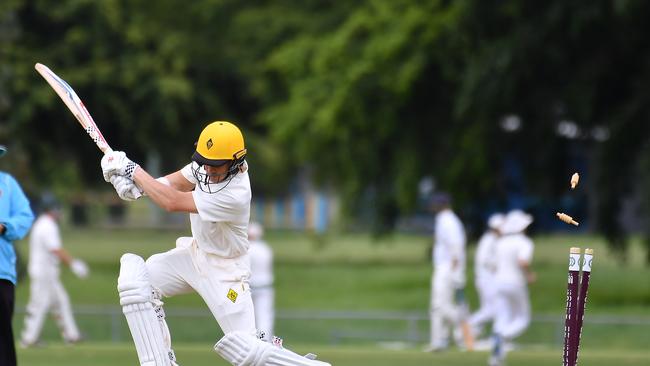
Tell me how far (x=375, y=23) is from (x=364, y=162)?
8.85ft

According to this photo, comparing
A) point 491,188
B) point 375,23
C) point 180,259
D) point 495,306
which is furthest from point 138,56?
point 180,259

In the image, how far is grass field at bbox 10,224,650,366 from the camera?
15.4 meters

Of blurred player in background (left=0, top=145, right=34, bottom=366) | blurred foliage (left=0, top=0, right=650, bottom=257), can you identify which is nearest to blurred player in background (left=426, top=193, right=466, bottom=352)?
blurred foliage (left=0, top=0, right=650, bottom=257)

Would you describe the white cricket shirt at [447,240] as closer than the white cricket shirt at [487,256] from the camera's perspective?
Yes

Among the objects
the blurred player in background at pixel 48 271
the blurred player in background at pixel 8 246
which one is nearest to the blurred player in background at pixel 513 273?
the blurred player in background at pixel 48 271

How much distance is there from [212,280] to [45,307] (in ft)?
31.9

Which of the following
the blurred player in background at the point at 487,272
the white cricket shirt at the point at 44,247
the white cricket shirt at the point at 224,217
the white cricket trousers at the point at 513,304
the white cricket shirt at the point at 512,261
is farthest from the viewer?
the white cricket shirt at the point at 44,247

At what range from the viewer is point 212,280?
28.8 feet

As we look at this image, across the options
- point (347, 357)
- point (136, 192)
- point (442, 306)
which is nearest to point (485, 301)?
point (442, 306)

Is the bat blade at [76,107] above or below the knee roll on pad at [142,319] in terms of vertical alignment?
above

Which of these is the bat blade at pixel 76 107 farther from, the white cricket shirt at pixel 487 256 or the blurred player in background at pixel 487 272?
the blurred player in background at pixel 487 272

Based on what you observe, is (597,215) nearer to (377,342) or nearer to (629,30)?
(629,30)

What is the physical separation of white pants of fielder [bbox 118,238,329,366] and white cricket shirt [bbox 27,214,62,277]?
9325mm

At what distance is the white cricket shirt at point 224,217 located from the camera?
8.46m
